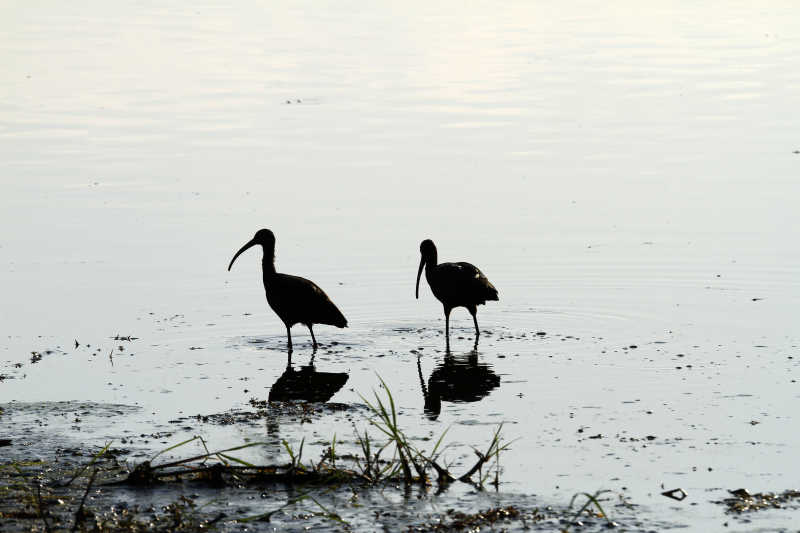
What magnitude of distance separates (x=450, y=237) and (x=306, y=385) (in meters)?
6.02

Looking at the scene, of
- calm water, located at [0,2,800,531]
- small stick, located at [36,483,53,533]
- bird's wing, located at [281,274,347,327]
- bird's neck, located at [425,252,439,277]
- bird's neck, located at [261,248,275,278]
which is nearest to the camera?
small stick, located at [36,483,53,533]

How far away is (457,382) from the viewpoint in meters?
12.2

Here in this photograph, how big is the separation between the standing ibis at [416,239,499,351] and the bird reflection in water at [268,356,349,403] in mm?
1899

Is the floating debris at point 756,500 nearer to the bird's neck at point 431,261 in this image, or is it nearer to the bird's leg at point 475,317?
the bird's leg at point 475,317

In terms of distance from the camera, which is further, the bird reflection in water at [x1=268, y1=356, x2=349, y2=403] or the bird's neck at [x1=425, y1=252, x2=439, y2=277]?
the bird's neck at [x1=425, y1=252, x2=439, y2=277]

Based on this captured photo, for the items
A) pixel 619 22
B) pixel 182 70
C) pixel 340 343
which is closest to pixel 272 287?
pixel 340 343

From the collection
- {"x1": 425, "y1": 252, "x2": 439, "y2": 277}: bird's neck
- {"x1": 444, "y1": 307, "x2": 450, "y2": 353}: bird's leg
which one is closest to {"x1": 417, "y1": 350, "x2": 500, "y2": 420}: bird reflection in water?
{"x1": 444, "y1": 307, "x2": 450, "y2": 353}: bird's leg

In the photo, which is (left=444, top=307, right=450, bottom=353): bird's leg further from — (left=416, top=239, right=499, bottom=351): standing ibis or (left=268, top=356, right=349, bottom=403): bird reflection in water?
(left=268, top=356, right=349, bottom=403): bird reflection in water

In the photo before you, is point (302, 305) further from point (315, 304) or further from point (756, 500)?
point (756, 500)

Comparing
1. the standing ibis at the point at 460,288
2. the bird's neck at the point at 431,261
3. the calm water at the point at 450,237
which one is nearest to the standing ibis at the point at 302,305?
the calm water at the point at 450,237

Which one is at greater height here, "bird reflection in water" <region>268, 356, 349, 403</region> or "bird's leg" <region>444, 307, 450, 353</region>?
"bird's leg" <region>444, 307, 450, 353</region>

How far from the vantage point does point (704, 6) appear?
51219 mm

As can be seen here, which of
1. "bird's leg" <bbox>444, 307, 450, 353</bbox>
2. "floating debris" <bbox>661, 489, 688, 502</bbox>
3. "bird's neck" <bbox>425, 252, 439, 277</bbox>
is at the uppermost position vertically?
"bird's neck" <bbox>425, 252, 439, 277</bbox>

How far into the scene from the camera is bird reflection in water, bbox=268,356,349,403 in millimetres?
11789
